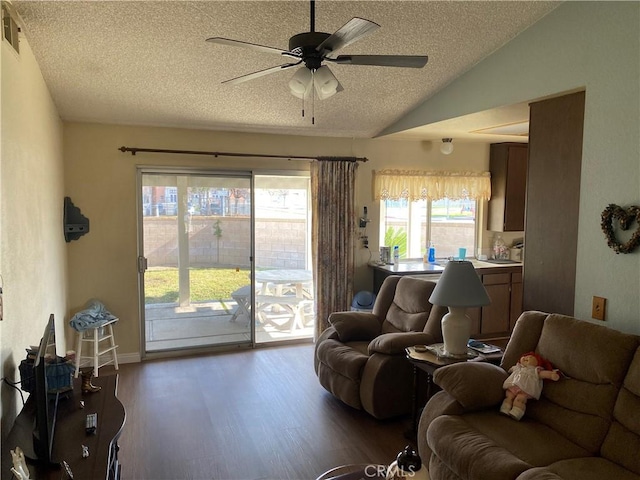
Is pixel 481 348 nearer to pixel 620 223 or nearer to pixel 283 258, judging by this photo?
pixel 620 223

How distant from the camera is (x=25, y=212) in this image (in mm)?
2611

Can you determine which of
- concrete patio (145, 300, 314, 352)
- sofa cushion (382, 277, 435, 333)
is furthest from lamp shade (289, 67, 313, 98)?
concrete patio (145, 300, 314, 352)

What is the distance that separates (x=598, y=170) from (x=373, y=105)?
7.27ft

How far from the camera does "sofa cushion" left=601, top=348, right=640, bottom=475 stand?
84.3 inches

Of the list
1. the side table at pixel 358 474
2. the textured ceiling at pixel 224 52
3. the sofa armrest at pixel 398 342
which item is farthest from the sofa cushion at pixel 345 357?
the textured ceiling at pixel 224 52

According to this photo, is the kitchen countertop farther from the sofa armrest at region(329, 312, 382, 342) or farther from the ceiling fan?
the ceiling fan

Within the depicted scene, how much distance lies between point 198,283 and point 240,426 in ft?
6.71

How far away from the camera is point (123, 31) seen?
9.79 feet

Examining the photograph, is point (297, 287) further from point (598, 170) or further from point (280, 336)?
point (598, 170)

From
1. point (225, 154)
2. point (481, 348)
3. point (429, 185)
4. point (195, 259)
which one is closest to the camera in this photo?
point (481, 348)

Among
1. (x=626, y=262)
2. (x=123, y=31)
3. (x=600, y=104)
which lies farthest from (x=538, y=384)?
(x=123, y=31)

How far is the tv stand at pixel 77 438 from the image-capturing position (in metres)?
1.88

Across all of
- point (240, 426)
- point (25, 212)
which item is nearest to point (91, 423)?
point (25, 212)

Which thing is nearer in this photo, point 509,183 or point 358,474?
point 358,474
